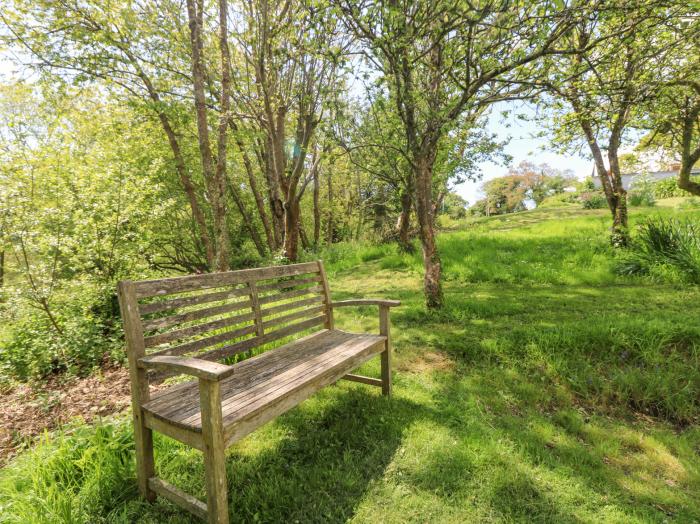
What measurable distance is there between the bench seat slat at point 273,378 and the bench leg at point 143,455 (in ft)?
0.43

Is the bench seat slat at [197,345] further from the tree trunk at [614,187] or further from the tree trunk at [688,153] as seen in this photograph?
the tree trunk at [688,153]

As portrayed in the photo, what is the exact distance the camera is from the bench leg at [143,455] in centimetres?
201

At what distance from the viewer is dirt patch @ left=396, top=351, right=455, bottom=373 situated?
147 inches

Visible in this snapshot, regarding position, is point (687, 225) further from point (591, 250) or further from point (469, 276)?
point (469, 276)

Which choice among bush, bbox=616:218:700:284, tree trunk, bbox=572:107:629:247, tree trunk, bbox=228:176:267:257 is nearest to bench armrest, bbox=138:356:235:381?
bush, bbox=616:218:700:284

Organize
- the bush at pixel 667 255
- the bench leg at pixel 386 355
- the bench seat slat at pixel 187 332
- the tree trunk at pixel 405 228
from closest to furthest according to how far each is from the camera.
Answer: the bench seat slat at pixel 187 332 < the bench leg at pixel 386 355 < the bush at pixel 667 255 < the tree trunk at pixel 405 228

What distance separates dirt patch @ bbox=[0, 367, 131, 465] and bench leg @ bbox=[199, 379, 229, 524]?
1.99m

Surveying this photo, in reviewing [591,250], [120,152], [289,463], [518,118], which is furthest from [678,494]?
[120,152]

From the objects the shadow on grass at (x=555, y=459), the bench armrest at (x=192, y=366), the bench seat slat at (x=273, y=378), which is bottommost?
the shadow on grass at (x=555, y=459)

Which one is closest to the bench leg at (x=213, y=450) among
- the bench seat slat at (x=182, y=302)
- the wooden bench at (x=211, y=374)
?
the wooden bench at (x=211, y=374)

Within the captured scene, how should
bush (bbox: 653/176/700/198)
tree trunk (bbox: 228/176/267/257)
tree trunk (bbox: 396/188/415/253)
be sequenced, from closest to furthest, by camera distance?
tree trunk (bbox: 396/188/415/253), tree trunk (bbox: 228/176/267/257), bush (bbox: 653/176/700/198)

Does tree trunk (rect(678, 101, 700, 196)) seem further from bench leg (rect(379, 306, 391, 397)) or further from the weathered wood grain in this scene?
the weathered wood grain

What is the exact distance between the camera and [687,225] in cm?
637

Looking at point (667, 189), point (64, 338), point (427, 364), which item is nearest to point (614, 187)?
point (427, 364)
